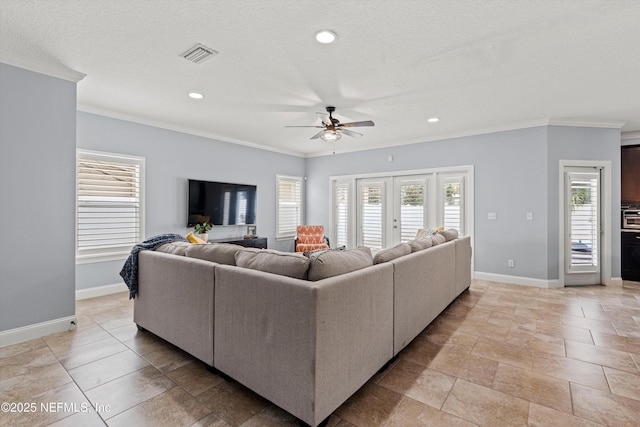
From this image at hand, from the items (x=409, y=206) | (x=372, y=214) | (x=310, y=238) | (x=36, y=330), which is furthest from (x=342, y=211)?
(x=36, y=330)

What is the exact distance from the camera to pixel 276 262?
1.93 metres

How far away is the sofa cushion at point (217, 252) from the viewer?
2.28 m

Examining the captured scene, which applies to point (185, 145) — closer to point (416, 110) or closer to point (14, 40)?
point (14, 40)

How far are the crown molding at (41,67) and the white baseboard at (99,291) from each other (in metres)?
2.67

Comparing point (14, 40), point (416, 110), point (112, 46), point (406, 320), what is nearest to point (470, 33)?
point (416, 110)

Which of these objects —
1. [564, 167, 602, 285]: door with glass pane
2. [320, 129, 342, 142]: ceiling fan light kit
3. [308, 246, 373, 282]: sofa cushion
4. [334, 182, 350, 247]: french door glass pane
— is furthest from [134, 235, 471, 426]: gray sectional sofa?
[334, 182, 350, 247]: french door glass pane

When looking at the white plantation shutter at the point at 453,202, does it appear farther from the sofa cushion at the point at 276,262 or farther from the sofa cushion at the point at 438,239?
the sofa cushion at the point at 276,262

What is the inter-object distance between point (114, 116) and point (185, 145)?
1.08 metres

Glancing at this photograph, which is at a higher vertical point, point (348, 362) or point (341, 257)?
point (341, 257)

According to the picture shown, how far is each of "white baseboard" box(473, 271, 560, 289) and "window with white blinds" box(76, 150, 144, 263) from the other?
5.56m

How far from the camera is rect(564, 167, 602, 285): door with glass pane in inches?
189

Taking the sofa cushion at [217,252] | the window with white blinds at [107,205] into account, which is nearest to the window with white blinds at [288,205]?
the window with white blinds at [107,205]

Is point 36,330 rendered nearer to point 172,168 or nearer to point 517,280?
point 172,168

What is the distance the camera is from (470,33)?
2.38m
